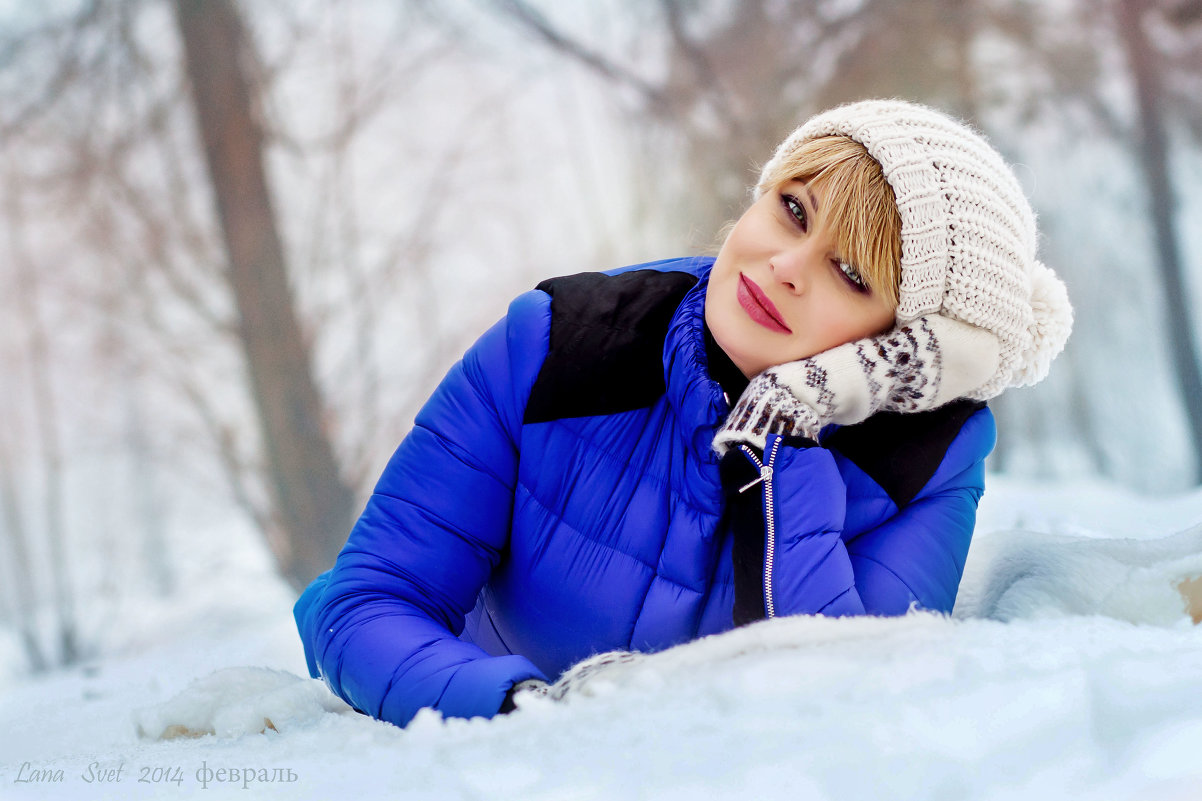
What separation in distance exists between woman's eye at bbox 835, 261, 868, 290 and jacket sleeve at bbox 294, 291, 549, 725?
1.23ft

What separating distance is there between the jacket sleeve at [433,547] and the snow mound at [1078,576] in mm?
640

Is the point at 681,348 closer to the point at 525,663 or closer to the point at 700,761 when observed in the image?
the point at 525,663

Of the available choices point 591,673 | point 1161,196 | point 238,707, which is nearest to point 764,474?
point 591,673

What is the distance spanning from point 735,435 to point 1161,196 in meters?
2.72

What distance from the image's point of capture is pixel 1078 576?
1.07 meters

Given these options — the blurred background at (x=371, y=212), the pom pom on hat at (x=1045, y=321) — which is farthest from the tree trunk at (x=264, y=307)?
the pom pom on hat at (x=1045, y=321)

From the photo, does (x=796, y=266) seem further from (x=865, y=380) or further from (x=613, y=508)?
(x=613, y=508)

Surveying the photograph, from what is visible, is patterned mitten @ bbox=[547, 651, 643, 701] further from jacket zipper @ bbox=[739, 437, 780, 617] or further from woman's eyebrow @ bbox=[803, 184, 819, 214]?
woman's eyebrow @ bbox=[803, 184, 819, 214]

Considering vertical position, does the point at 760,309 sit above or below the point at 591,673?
above

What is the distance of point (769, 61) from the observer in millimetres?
3258

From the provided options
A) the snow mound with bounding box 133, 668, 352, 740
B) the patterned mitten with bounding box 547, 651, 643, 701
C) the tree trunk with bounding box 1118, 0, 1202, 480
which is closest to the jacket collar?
the patterned mitten with bounding box 547, 651, 643, 701

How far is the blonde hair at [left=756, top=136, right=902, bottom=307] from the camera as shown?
101 centimetres

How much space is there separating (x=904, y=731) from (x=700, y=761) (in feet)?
0.47

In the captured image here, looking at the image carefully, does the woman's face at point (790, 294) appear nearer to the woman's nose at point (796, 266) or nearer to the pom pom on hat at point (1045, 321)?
the woman's nose at point (796, 266)
